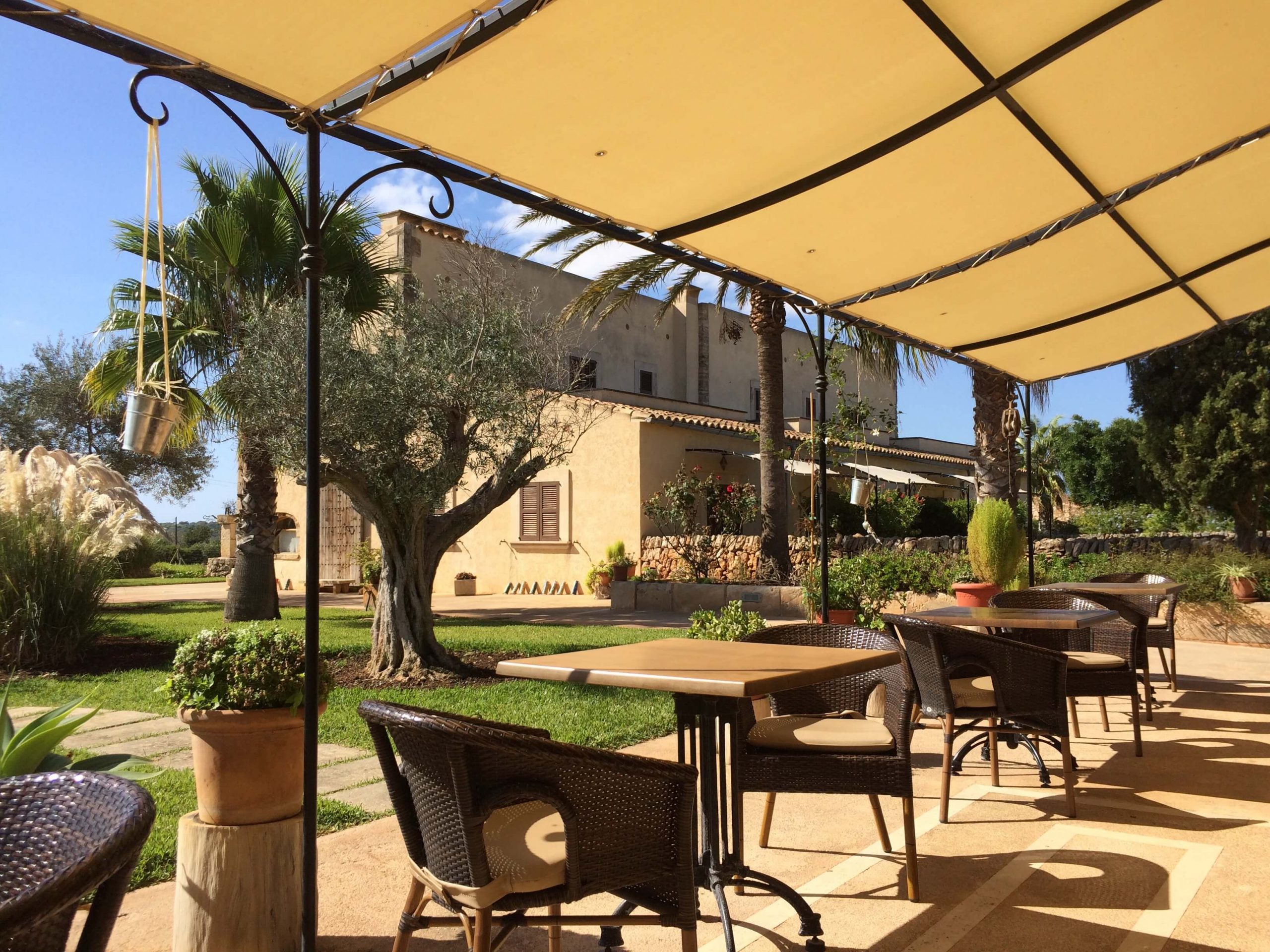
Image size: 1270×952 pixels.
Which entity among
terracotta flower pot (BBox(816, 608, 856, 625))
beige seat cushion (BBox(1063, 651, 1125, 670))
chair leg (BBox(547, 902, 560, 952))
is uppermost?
terracotta flower pot (BBox(816, 608, 856, 625))

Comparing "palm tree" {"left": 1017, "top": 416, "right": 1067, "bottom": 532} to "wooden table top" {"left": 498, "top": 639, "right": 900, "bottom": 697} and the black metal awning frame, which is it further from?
"wooden table top" {"left": 498, "top": 639, "right": 900, "bottom": 697}

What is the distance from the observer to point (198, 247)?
12031 millimetres

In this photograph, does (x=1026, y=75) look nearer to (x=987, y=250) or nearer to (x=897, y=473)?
(x=987, y=250)

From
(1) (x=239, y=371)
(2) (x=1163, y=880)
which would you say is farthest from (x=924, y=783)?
(1) (x=239, y=371)

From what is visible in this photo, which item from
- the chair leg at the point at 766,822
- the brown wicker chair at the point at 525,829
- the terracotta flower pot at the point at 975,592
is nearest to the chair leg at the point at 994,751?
the chair leg at the point at 766,822

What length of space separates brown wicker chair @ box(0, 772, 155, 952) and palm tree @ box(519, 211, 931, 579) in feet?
42.6

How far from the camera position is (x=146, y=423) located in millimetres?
3271

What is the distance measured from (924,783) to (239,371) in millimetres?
7324

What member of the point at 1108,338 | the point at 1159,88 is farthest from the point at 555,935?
the point at 1108,338

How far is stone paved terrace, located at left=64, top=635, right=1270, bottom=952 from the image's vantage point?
9.27ft

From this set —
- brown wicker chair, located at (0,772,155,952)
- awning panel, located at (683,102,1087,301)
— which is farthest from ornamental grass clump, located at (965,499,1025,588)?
brown wicker chair, located at (0,772,155,952)

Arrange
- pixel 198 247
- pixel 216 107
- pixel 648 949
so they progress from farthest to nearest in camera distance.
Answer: pixel 198 247 < pixel 648 949 < pixel 216 107

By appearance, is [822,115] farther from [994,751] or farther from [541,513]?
[541,513]

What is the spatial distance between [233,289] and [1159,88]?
11.3 meters
